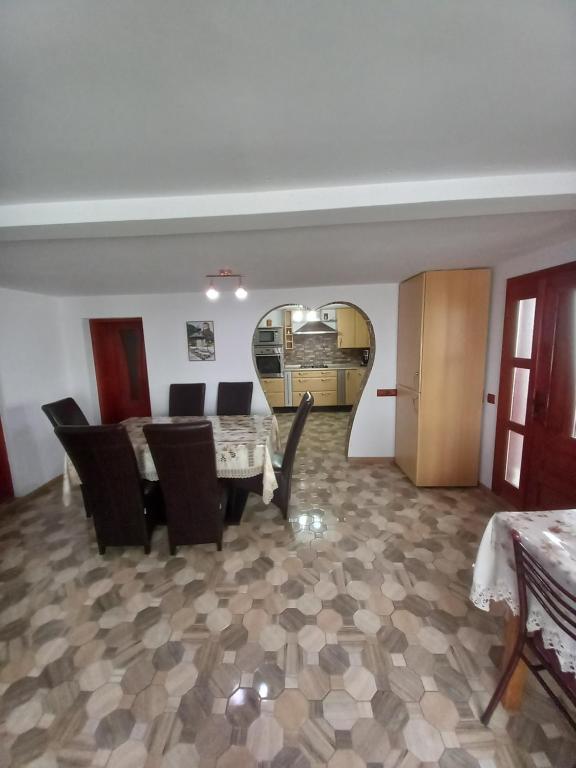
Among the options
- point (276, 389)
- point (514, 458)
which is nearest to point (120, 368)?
point (276, 389)

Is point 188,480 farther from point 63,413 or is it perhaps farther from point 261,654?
point 63,413

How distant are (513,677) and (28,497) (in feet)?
13.1

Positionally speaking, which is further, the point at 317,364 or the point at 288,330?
the point at 317,364

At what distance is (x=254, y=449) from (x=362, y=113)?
78.8 inches

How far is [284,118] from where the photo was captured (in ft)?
2.99

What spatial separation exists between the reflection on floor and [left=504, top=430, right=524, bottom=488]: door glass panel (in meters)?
0.50

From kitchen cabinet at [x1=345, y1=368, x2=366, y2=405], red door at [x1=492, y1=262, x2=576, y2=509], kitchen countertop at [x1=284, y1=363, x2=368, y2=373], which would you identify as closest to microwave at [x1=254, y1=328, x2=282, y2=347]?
kitchen countertop at [x1=284, y1=363, x2=368, y2=373]

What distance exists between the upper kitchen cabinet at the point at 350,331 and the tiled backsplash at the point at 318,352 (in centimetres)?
43

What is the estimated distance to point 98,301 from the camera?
11.8ft

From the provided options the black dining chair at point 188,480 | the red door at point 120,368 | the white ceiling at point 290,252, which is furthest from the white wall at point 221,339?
the black dining chair at point 188,480

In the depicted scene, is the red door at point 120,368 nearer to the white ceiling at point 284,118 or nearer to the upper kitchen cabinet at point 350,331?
the white ceiling at point 284,118

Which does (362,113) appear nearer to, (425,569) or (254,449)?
(254,449)

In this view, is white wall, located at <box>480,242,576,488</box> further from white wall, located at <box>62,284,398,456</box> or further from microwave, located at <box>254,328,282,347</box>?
microwave, located at <box>254,328,282,347</box>

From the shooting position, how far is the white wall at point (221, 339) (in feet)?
11.4
